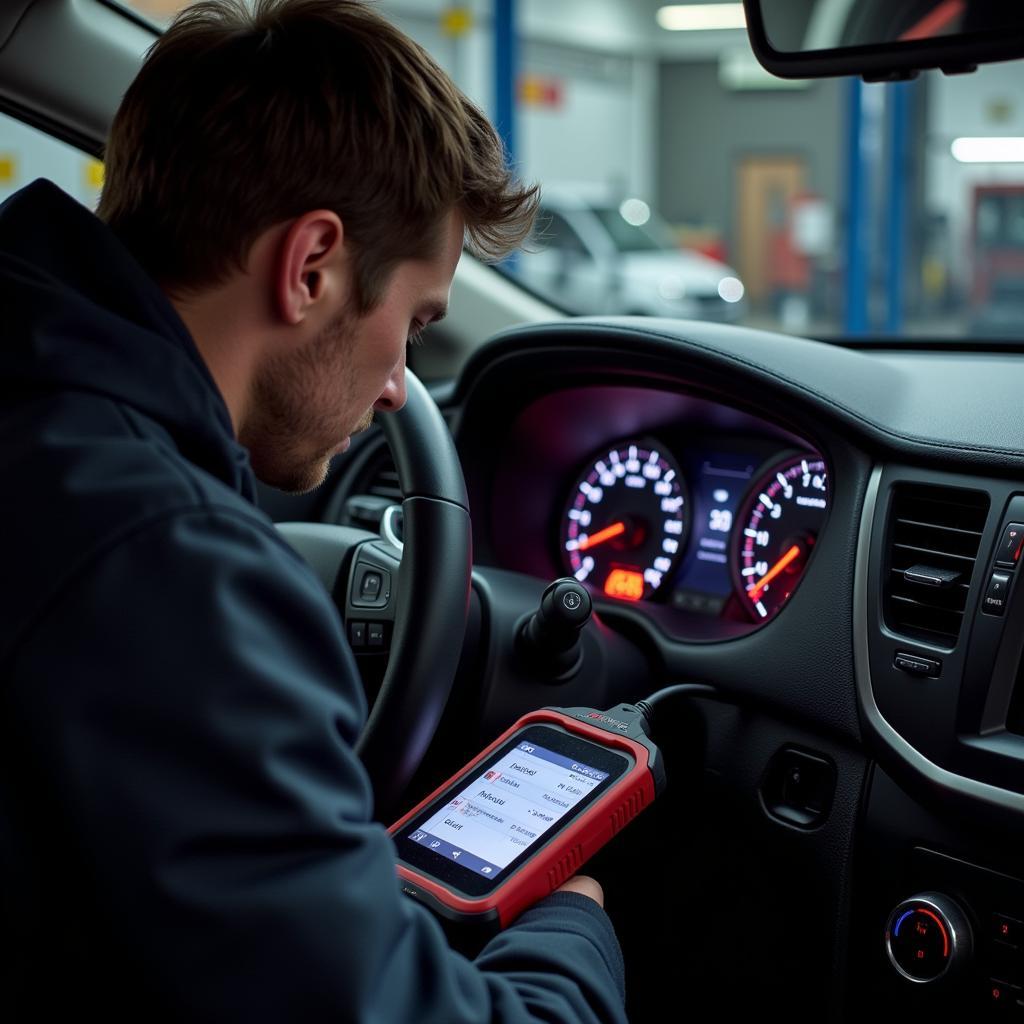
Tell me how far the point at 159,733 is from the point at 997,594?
102 cm

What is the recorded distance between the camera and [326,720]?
83 centimetres

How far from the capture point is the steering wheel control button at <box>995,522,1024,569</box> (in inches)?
57.6

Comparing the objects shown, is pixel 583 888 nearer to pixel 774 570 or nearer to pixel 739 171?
pixel 774 570

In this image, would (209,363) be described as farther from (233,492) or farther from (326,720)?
(326,720)

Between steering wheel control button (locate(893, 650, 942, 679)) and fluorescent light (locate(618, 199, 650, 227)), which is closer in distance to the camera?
steering wheel control button (locate(893, 650, 942, 679))

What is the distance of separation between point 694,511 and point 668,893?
58cm

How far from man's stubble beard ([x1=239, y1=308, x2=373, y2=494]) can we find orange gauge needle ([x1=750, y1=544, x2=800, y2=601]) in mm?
851

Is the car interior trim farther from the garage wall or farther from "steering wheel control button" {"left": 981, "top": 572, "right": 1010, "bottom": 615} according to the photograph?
the garage wall

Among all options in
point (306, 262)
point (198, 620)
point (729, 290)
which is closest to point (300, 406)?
point (306, 262)

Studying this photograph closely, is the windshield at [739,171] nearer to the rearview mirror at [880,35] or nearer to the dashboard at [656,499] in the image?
the dashboard at [656,499]

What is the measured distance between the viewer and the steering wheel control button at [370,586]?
1.56m

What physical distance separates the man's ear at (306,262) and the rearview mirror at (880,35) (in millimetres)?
662

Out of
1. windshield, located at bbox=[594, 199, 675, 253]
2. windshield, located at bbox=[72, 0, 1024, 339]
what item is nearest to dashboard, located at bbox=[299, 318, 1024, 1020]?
windshield, located at bbox=[72, 0, 1024, 339]

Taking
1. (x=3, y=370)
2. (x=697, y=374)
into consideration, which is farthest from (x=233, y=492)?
(x=697, y=374)
